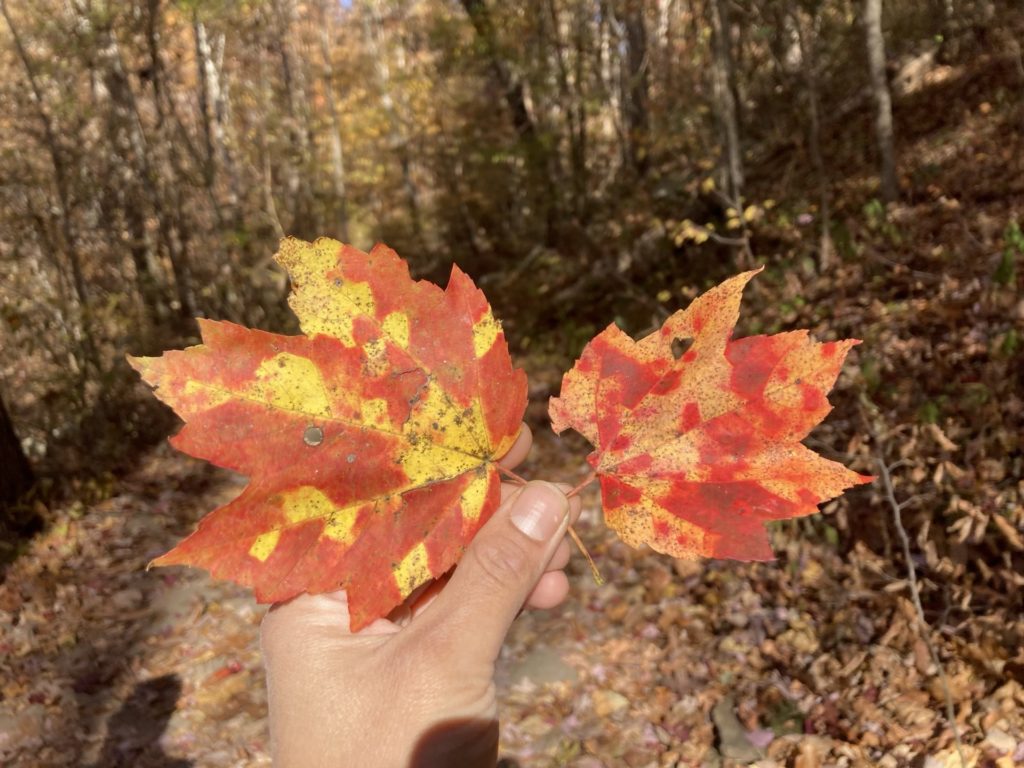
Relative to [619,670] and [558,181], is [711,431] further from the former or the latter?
[558,181]

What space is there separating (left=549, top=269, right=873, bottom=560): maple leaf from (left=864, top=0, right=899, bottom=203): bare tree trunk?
6.65m

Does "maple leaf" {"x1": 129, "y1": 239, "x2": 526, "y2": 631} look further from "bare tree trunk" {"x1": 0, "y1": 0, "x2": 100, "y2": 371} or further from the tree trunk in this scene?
"bare tree trunk" {"x1": 0, "y1": 0, "x2": 100, "y2": 371}

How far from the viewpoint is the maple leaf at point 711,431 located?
95 centimetres

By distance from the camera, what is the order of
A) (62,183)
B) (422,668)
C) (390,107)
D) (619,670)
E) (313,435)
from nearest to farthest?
(313,435), (422,668), (619,670), (62,183), (390,107)

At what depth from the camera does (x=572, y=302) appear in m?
8.57

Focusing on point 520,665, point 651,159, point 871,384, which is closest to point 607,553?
point 520,665

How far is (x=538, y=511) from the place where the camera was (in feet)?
4.49

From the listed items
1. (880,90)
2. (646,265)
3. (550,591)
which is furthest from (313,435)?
(646,265)

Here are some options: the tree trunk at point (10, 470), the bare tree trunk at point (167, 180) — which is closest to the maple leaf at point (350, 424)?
the tree trunk at point (10, 470)

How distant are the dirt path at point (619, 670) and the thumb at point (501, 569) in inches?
85.2

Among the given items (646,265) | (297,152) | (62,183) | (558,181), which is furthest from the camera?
(297,152)

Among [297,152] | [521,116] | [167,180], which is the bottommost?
[297,152]

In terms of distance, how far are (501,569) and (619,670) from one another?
2622 millimetres

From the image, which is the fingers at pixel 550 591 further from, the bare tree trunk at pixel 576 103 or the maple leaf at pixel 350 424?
the bare tree trunk at pixel 576 103
